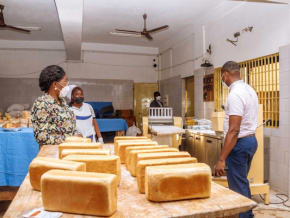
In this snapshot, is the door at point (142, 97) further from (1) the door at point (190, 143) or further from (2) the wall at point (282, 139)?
(2) the wall at point (282, 139)

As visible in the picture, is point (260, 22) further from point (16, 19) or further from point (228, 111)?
point (16, 19)

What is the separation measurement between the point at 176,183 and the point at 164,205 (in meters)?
0.10

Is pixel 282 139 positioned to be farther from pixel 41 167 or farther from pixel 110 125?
pixel 110 125

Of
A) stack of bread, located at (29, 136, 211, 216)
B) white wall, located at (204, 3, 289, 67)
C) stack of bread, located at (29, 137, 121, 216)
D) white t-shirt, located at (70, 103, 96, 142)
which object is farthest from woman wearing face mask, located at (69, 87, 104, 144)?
white wall, located at (204, 3, 289, 67)

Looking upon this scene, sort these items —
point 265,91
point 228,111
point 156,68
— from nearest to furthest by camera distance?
point 228,111, point 265,91, point 156,68

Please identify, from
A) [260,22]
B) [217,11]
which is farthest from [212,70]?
[260,22]

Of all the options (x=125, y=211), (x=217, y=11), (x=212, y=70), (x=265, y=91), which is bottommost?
(x=125, y=211)

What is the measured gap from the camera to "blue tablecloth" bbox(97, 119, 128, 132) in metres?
6.30

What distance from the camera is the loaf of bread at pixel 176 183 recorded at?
96 cm

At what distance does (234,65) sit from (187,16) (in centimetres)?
433

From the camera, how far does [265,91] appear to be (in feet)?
13.3

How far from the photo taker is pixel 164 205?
0.94m

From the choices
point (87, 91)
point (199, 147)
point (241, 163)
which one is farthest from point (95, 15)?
point (241, 163)

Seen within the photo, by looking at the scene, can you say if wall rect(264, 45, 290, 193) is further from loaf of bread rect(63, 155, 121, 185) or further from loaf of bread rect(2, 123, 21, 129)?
loaf of bread rect(2, 123, 21, 129)
